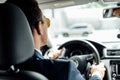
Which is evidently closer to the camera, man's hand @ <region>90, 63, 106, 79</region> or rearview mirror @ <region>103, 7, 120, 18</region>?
man's hand @ <region>90, 63, 106, 79</region>

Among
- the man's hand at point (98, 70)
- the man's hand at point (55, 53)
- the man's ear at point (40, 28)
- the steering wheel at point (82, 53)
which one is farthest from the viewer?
the man's hand at point (55, 53)

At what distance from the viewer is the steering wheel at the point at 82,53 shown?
3.70 meters

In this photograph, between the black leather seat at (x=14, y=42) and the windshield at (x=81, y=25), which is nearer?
the black leather seat at (x=14, y=42)

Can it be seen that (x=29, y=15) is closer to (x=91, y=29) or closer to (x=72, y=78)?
(x=72, y=78)

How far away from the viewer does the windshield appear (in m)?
4.51

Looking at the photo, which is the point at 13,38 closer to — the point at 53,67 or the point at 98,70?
the point at 53,67

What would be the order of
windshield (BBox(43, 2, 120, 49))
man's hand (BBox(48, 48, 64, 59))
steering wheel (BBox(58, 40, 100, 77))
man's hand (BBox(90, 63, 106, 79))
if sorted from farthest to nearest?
windshield (BBox(43, 2, 120, 49)), man's hand (BBox(48, 48, 64, 59)), steering wheel (BBox(58, 40, 100, 77)), man's hand (BBox(90, 63, 106, 79))

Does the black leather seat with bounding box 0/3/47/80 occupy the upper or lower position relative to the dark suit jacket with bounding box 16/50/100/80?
upper

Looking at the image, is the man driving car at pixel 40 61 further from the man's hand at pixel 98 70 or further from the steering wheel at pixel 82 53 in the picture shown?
the steering wheel at pixel 82 53

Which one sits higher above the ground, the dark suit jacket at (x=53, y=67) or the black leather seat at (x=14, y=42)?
the black leather seat at (x=14, y=42)

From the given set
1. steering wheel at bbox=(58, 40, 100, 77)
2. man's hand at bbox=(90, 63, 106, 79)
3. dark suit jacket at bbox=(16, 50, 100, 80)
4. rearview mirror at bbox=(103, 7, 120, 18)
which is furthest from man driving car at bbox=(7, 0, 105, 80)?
rearview mirror at bbox=(103, 7, 120, 18)

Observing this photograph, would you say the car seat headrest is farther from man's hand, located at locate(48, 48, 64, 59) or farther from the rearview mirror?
the rearview mirror

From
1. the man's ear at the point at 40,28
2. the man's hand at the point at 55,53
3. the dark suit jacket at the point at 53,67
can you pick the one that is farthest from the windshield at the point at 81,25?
the dark suit jacket at the point at 53,67

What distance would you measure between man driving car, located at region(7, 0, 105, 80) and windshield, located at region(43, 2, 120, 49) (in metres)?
1.82
